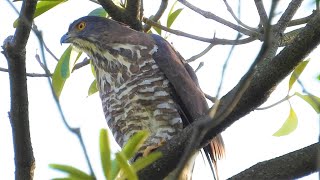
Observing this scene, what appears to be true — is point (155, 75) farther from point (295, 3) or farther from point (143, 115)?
point (295, 3)

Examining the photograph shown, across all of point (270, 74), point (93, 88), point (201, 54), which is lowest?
point (270, 74)

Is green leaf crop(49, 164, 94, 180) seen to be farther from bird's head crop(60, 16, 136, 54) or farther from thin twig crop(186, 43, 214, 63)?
bird's head crop(60, 16, 136, 54)

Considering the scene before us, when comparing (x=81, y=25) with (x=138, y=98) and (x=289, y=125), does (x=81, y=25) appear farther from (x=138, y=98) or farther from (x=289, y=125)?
(x=289, y=125)

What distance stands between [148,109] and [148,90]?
0.15 metres

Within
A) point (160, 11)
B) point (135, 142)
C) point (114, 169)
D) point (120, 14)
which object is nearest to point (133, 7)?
point (120, 14)

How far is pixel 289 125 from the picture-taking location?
16.1 feet

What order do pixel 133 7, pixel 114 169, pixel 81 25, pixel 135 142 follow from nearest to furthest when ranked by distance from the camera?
1. pixel 114 169
2. pixel 135 142
3. pixel 133 7
4. pixel 81 25

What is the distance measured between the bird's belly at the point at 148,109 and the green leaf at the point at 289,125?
32.1 inches

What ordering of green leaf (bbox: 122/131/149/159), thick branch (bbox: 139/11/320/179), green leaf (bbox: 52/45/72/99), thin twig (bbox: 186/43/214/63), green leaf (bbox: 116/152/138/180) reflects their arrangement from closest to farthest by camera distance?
green leaf (bbox: 116/152/138/180), green leaf (bbox: 122/131/149/159), thick branch (bbox: 139/11/320/179), green leaf (bbox: 52/45/72/99), thin twig (bbox: 186/43/214/63)

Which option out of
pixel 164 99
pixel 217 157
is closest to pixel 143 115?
pixel 164 99

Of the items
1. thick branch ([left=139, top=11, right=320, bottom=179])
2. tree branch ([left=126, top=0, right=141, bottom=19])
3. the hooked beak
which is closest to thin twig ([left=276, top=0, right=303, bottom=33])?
thick branch ([left=139, top=11, right=320, bottom=179])

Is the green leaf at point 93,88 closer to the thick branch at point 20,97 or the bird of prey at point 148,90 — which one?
the bird of prey at point 148,90

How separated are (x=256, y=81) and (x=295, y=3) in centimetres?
82

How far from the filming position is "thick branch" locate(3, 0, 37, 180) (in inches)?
136
